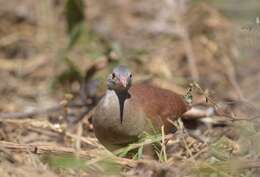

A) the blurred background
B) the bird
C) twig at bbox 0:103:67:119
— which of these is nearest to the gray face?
the bird

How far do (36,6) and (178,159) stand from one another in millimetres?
4578

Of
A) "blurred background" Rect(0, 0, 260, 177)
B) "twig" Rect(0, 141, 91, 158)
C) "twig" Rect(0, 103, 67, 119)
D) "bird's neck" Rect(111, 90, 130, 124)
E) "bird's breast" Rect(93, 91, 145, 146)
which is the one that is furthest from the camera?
"blurred background" Rect(0, 0, 260, 177)

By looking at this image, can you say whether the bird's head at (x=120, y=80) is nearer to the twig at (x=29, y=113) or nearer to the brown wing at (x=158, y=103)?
the brown wing at (x=158, y=103)

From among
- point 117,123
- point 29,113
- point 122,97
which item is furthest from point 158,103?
point 29,113

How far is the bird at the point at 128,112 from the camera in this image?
14.6ft

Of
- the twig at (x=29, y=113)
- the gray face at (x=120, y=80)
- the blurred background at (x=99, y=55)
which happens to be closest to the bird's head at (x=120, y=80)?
the gray face at (x=120, y=80)

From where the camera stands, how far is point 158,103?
15.6 ft

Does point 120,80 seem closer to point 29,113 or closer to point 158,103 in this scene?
point 158,103

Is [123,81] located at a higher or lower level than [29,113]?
higher

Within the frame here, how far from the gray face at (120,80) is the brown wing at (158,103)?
0.33 feet

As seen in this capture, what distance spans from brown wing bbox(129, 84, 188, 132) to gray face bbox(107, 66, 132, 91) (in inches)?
4.0

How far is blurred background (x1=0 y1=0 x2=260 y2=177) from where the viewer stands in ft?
18.7

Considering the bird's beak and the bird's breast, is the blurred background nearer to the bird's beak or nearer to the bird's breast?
the bird's breast

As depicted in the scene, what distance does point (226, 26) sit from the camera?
7.84 m
